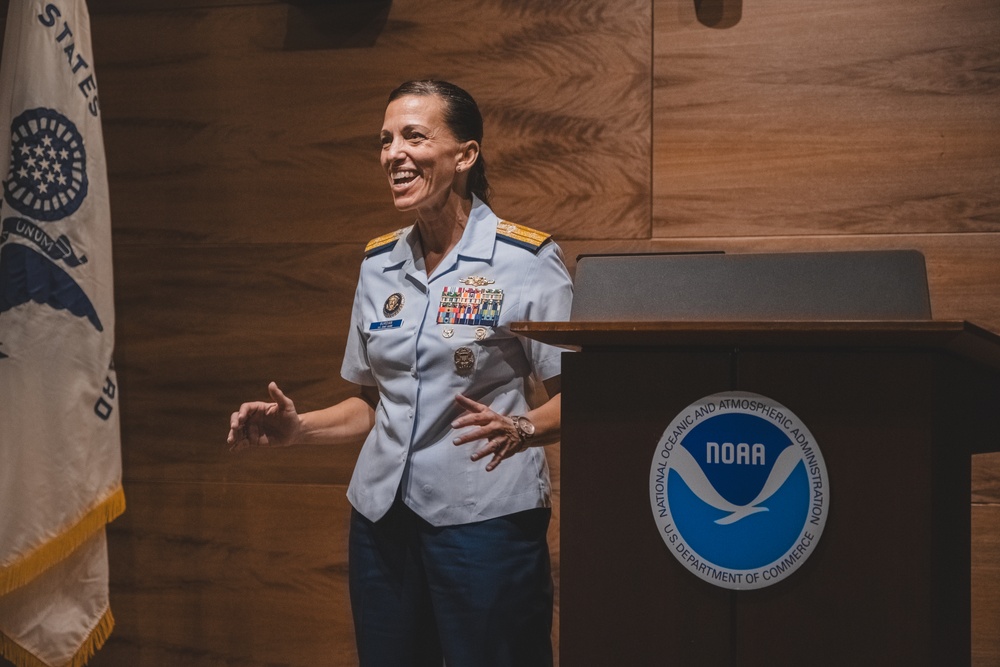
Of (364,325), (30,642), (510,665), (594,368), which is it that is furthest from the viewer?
(30,642)

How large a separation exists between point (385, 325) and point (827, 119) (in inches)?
56.8

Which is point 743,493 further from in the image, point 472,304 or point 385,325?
point 385,325

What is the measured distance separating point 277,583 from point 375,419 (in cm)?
120

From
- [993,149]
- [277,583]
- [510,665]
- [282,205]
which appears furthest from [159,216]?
[993,149]

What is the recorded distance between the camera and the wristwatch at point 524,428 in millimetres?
1594

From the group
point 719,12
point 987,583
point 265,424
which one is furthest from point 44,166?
point 987,583

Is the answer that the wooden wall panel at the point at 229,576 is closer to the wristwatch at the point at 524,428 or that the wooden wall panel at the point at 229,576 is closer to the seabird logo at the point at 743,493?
the wristwatch at the point at 524,428

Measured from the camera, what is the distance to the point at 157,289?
305cm

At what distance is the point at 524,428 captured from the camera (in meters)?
1.62

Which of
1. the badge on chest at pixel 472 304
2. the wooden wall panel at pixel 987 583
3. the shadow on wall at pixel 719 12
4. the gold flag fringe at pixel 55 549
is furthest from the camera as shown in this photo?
the shadow on wall at pixel 719 12

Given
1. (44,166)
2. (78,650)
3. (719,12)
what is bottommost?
(78,650)

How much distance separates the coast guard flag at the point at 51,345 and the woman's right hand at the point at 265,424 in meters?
0.86

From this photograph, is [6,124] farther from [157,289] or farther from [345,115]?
[345,115]

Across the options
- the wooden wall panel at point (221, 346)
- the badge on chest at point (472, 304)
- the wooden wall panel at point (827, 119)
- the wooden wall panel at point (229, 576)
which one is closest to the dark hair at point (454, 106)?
the badge on chest at point (472, 304)
